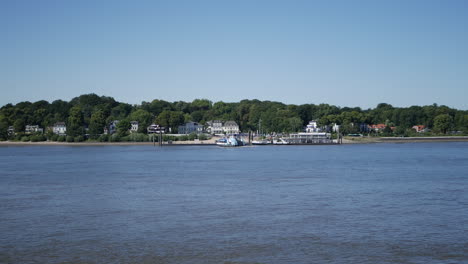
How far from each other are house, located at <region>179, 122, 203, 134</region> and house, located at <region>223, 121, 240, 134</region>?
6.81 metres

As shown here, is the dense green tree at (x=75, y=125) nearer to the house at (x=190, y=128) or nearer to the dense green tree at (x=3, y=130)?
the dense green tree at (x=3, y=130)

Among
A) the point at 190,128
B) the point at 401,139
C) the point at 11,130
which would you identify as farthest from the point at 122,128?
the point at 401,139

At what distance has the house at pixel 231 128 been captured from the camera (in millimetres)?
142500

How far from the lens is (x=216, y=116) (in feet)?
530

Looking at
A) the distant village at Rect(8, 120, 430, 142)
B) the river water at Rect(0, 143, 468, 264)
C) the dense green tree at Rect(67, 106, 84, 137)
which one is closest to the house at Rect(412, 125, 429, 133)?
the distant village at Rect(8, 120, 430, 142)

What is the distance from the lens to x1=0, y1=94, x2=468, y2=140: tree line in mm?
118812

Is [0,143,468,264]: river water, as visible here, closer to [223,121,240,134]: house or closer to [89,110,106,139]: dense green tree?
[89,110,106,139]: dense green tree

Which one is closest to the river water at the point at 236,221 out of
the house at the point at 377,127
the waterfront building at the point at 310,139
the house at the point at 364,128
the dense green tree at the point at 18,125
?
the waterfront building at the point at 310,139

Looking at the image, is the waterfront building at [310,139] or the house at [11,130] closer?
the waterfront building at [310,139]

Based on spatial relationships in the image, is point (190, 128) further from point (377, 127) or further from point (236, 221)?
point (236, 221)

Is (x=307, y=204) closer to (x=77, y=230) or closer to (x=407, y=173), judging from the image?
(x=77, y=230)

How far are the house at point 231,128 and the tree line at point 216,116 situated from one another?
12.6 feet

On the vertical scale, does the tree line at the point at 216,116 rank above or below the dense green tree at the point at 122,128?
above

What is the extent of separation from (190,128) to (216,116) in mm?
23008
